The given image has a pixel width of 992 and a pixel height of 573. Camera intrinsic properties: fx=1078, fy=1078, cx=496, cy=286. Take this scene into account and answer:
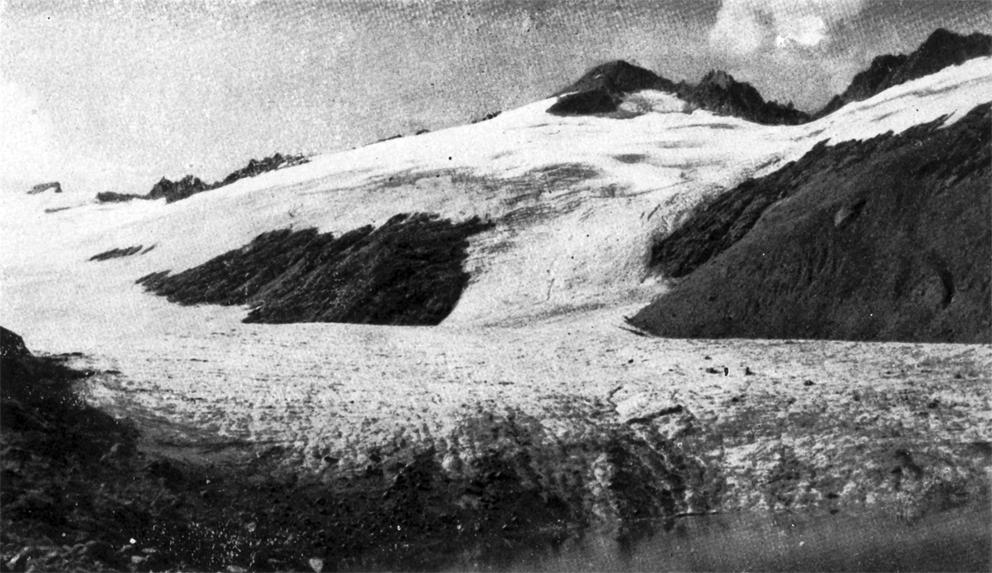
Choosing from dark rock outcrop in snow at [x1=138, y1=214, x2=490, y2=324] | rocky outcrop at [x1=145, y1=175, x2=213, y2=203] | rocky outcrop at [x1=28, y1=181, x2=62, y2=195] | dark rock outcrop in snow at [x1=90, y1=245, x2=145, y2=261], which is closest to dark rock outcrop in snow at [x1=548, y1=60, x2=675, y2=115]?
rocky outcrop at [x1=145, y1=175, x2=213, y2=203]

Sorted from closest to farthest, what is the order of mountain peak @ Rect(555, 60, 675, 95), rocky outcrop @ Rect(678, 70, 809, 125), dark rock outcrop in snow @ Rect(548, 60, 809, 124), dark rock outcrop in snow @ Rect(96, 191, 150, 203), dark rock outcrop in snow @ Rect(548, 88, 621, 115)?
rocky outcrop @ Rect(678, 70, 809, 125), dark rock outcrop in snow @ Rect(548, 60, 809, 124), dark rock outcrop in snow @ Rect(548, 88, 621, 115), mountain peak @ Rect(555, 60, 675, 95), dark rock outcrop in snow @ Rect(96, 191, 150, 203)

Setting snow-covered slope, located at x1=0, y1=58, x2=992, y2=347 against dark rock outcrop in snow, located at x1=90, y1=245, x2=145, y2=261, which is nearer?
snow-covered slope, located at x1=0, y1=58, x2=992, y2=347

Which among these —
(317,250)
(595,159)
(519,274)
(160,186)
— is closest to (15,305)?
(317,250)

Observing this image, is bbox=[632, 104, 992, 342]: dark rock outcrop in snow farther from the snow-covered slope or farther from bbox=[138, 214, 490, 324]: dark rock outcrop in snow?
bbox=[138, 214, 490, 324]: dark rock outcrop in snow

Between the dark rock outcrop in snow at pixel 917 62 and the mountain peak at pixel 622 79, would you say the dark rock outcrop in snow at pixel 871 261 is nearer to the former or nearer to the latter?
the dark rock outcrop in snow at pixel 917 62

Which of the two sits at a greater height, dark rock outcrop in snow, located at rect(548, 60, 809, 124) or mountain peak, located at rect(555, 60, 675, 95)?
mountain peak, located at rect(555, 60, 675, 95)

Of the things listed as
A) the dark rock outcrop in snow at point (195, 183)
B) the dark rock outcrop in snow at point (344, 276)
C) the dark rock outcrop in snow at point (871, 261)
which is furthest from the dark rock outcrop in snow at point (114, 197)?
the dark rock outcrop in snow at point (871, 261)

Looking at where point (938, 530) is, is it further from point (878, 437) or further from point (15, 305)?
point (15, 305)
